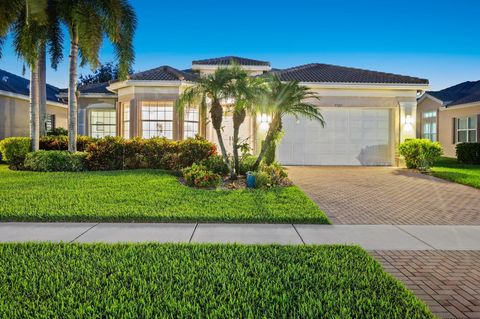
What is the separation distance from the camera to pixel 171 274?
4.17 metres

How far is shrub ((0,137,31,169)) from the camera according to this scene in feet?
48.6

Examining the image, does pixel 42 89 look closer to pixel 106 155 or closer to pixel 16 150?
pixel 16 150

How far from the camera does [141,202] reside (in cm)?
798

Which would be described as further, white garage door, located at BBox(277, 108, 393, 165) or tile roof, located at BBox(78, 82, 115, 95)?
tile roof, located at BBox(78, 82, 115, 95)

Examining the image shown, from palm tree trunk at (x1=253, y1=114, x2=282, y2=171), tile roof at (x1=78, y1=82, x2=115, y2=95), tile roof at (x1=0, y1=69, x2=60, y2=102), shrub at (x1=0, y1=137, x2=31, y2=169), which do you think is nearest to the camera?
palm tree trunk at (x1=253, y1=114, x2=282, y2=171)

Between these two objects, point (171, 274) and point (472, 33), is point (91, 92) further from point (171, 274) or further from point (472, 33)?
point (472, 33)

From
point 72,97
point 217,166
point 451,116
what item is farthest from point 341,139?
point 72,97

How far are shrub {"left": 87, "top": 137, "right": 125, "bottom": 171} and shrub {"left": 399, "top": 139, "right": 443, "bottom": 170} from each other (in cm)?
1158

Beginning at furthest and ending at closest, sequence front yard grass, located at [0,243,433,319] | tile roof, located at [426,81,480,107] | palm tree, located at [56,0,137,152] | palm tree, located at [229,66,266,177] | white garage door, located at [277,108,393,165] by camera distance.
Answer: tile roof, located at [426,81,480,107]
white garage door, located at [277,108,393,165]
palm tree, located at [56,0,137,152]
palm tree, located at [229,66,266,177]
front yard grass, located at [0,243,433,319]

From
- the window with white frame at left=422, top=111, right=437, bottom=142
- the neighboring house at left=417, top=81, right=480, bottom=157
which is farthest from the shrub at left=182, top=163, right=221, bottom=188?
the window with white frame at left=422, top=111, right=437, bottom=142

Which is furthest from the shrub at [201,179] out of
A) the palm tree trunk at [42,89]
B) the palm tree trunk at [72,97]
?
the palm tree trunk at [42,89]

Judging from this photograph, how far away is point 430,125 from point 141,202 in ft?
80.3

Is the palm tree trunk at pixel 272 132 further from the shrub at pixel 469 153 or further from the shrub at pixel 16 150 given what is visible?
the shrub at pixel 469 153

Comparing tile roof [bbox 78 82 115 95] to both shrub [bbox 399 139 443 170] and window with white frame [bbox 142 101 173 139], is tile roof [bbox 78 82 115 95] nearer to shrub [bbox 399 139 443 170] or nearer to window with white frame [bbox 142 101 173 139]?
window with white frame [bbox 142 101 173 139]
